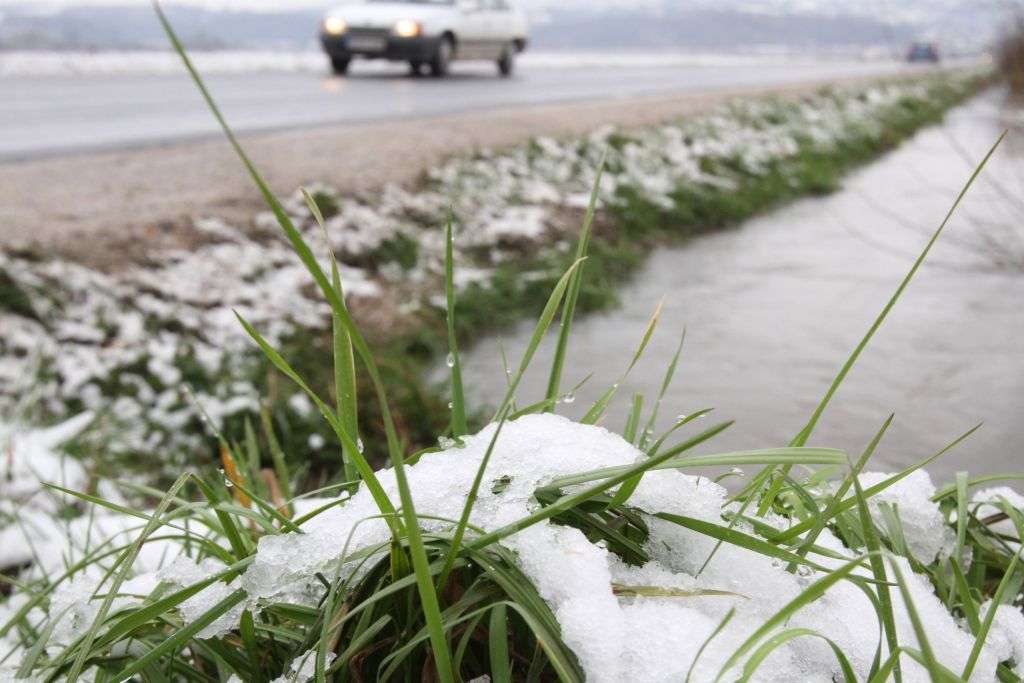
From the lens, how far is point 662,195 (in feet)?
24.0

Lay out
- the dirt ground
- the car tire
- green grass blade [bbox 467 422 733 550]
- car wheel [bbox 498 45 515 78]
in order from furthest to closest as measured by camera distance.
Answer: car wheel [bbox 498 45 515 78]
the car tire
the dirt ground
green grass blade [bbox 467 422 733 550]

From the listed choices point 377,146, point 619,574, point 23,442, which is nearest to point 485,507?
point 619,574

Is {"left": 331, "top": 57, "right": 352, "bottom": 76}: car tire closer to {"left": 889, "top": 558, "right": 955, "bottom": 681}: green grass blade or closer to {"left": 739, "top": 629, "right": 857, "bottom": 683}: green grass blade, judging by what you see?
{"left": 739, "top": 629, "right": 857, "bottom": 683}: green grass blade

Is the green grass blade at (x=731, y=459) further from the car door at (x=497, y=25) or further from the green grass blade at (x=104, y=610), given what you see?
the car door at (x=497, y=25)

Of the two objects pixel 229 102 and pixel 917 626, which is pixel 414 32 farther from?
pixel 917 626

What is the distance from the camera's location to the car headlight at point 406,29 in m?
14.6

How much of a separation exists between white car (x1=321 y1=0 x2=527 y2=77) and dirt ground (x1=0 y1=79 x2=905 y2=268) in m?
6.39

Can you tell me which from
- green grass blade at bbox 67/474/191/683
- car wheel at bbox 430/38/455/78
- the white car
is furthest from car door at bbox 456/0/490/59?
green grass blade at bbox 67/474/191/683

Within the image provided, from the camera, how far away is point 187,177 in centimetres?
575

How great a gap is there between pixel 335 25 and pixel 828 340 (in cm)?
1173

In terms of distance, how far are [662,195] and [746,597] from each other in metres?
6.65

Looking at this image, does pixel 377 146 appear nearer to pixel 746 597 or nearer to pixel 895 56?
pixel 895 56

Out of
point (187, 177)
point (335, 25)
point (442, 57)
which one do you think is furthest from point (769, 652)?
point (442, 57)

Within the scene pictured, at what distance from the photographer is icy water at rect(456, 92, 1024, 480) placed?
381 centimetres
